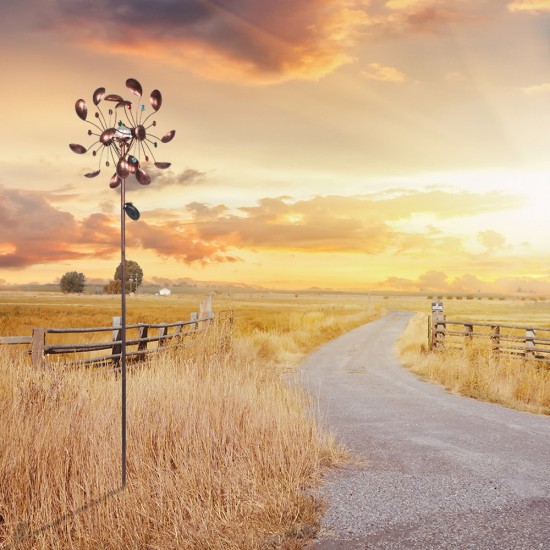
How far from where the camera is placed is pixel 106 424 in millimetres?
6996

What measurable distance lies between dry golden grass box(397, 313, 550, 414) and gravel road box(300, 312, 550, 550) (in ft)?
3.37

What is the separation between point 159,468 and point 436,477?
357 cm

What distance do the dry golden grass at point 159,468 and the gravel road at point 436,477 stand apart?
543mm

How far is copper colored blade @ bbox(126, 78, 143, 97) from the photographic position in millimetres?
5699

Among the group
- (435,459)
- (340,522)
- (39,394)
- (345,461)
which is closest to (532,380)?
(435,459)

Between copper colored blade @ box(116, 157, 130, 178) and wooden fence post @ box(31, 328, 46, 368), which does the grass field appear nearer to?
wooden fence post @ box(31, 328, 46, 368)

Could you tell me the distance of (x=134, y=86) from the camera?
18.7ft

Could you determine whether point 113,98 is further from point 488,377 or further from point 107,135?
point 488,377

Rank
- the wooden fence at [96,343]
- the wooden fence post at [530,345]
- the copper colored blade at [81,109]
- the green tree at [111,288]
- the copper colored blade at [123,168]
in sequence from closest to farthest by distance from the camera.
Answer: the copper colored blade at [123,168], the copper colored blade at [81,109], the wooden fence at [96,343], the wooden fence post at [530,345], the green tree at [111,288]

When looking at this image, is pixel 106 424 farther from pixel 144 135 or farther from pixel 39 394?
pixel 144 135

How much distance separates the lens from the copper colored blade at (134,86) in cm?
570

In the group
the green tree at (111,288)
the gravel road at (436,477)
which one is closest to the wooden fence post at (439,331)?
the gravel road at (436,477)

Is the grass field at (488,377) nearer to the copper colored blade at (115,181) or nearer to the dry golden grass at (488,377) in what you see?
the dry golden grass at (488,377)

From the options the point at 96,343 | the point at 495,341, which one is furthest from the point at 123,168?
the point at 495,341
